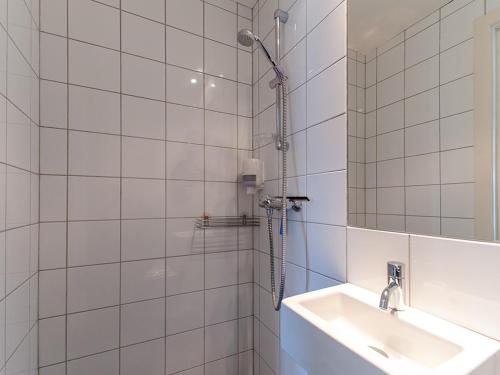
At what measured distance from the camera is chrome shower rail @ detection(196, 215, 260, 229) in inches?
53.4

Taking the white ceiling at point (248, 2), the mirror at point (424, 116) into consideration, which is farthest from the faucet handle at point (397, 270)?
the white ceiling at point (248, 2)

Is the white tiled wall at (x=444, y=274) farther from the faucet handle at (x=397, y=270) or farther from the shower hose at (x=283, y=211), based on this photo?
the shower hose at (x=283, y=211)

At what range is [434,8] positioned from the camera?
0.67m

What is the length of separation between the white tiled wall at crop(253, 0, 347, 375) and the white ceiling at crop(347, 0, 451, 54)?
39 millimetres

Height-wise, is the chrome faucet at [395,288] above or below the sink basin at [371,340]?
above

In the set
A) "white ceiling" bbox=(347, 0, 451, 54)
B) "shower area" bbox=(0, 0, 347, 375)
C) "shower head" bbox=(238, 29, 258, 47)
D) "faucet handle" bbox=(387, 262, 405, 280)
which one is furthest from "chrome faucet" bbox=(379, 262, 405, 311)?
"shower head" bbox=(238, 29, 258, 47)

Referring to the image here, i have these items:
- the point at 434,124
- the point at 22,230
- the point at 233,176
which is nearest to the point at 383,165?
the point at 434,124

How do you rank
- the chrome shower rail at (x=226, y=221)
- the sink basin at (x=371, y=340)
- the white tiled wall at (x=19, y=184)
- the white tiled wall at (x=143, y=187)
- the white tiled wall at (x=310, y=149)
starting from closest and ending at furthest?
the sink basin at (x=371, y=340) → the white tiled wall at (x=19, y=184) → the white tiled wall at (x=310, y=149) → the white tiled wall at (x=143, y=187) → the chrome shower rail at (x=226, y=221)

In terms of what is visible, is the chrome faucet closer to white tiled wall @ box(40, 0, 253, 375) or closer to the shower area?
the shower area

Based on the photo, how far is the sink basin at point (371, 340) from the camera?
447mm

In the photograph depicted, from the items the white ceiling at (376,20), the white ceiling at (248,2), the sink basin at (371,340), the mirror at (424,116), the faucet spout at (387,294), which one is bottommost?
the sink basin at (371,340)

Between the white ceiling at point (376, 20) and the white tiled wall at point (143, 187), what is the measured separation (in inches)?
30.1

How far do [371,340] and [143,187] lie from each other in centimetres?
113

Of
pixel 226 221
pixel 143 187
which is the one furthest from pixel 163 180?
pixel 226 221
